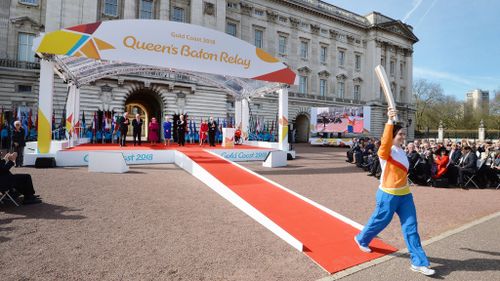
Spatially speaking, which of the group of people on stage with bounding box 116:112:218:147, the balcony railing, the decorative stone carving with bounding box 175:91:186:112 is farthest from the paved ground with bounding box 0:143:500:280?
the balcony railing

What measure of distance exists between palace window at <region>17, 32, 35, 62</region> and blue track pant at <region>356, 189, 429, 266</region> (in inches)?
1176

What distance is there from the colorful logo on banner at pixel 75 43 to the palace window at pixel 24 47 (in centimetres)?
1826

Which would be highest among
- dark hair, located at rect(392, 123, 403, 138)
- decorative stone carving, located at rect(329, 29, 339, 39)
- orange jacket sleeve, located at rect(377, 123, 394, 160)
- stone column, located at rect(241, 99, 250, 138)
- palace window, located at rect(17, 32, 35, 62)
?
decorative stone carving, located at rect(329, 29, 339, 39)

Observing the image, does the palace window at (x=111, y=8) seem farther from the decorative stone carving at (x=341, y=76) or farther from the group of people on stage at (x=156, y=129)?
the decorative stone carving at (x=341, y=76)

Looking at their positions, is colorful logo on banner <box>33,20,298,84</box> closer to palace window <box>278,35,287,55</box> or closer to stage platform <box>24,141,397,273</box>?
stage platform <box>24,141,397,273</box>

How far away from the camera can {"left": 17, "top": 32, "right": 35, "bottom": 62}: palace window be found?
79.4 ft

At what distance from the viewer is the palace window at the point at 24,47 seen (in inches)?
952

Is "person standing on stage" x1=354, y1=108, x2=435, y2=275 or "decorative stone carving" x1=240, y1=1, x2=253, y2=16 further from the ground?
"decorative stone carving" x1=240, y1=1, x2=253, y2=16

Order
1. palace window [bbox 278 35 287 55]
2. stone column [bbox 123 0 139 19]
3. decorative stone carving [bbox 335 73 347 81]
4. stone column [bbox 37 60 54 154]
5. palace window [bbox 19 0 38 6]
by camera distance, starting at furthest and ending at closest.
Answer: decorative stone carving [bbox 335 73 347 81] → palace window [bbox 278 35 287 55] → stone column [bbox 123 0 139 19] → palace window [bbox 19 0 38 6] → stone column [bbox 37 60 54 154]

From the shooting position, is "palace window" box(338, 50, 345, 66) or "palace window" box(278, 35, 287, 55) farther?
"palace window" box(338, 50, 345, 66)

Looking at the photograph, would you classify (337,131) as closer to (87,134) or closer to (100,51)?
(87,134)

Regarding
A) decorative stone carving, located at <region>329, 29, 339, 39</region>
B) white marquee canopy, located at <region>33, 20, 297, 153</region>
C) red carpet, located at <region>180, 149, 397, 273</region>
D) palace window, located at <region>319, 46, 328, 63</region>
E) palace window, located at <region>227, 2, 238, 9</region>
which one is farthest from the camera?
decorative stone carving, located at <region>329, 29, 339, 39</region>

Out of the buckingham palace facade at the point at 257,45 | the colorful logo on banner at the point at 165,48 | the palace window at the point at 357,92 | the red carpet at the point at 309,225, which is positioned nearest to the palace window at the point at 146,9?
the buckingham palace facade at the point at 257,45

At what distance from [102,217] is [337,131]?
3157 centimetres
